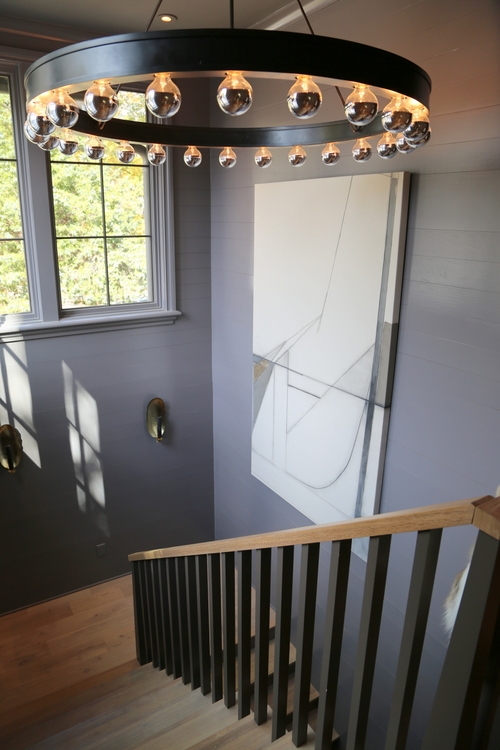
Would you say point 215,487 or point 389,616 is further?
point 215,487

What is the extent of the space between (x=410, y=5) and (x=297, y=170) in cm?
99

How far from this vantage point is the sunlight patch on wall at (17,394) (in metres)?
3.51

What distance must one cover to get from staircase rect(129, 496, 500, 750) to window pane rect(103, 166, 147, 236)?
7.49ft

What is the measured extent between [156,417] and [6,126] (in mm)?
2131

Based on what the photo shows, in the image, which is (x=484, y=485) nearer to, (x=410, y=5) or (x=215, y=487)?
(x=410, y=5)

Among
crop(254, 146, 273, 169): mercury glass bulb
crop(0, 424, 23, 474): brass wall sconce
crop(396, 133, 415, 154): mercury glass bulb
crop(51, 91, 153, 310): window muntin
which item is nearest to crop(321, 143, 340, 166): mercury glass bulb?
crop(254, 146, 273, 169): mercury glass bulb

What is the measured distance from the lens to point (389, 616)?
2.70m

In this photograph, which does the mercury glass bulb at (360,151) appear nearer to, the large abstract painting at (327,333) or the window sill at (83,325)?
the large abstract painting at (327,333)

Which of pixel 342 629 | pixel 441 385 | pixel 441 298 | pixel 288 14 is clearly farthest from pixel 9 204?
pixel 342 629

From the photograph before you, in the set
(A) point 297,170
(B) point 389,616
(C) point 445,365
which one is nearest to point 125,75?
(C) point 445,365

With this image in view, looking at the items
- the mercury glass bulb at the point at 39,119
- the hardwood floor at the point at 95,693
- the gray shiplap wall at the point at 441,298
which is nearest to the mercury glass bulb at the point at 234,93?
the mercury glass bulb at the point at 39,119

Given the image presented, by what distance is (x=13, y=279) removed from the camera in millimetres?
3510

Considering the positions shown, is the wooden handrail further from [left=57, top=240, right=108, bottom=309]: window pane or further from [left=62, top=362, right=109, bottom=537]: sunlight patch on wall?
[left=57, top=240, right=108, bottom=309]: window pane

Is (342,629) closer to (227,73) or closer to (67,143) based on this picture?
(227,73)
